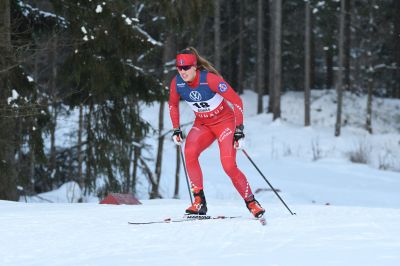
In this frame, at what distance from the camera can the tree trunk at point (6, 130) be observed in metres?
9.66

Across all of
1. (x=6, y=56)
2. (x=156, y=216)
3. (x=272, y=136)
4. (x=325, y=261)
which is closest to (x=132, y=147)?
(x=6, y=56)

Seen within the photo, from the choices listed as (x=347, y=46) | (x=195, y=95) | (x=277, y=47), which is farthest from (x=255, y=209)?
(x=347, y=46)

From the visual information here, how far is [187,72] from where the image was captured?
268 inches

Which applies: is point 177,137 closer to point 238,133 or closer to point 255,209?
point 238,133

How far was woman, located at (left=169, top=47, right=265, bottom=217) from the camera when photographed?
680cm

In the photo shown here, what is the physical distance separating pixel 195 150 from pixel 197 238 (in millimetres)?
1589

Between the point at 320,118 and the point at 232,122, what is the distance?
26594 millimetres

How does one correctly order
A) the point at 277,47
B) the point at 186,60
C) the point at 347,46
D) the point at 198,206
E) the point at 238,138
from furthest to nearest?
the point at 347,46
the point at 277,47
the point at 198,206
the point at 186,60
the point at 238,138

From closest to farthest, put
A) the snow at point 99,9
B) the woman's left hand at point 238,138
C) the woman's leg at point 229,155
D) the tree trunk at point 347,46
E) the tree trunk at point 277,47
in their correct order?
the woman's left hand at point 238,138, the woman's leg at point 229,155, the snow at point 99,9, the tree trunk at point 277,47, the tree trunk at point 347,46

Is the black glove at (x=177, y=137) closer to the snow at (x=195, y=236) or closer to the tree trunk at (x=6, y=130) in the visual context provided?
the snow at (x=195, y=236)

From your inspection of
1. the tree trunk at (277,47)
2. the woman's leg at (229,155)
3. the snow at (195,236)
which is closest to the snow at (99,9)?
the snow at (195,236)

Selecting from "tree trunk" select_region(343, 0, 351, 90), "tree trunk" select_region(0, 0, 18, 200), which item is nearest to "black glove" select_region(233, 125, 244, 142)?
"tree trunk" select_region(0, 0, 18, 200)

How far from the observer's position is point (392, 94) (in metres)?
42.7

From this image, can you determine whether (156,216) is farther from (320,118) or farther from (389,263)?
→ (320,118)
